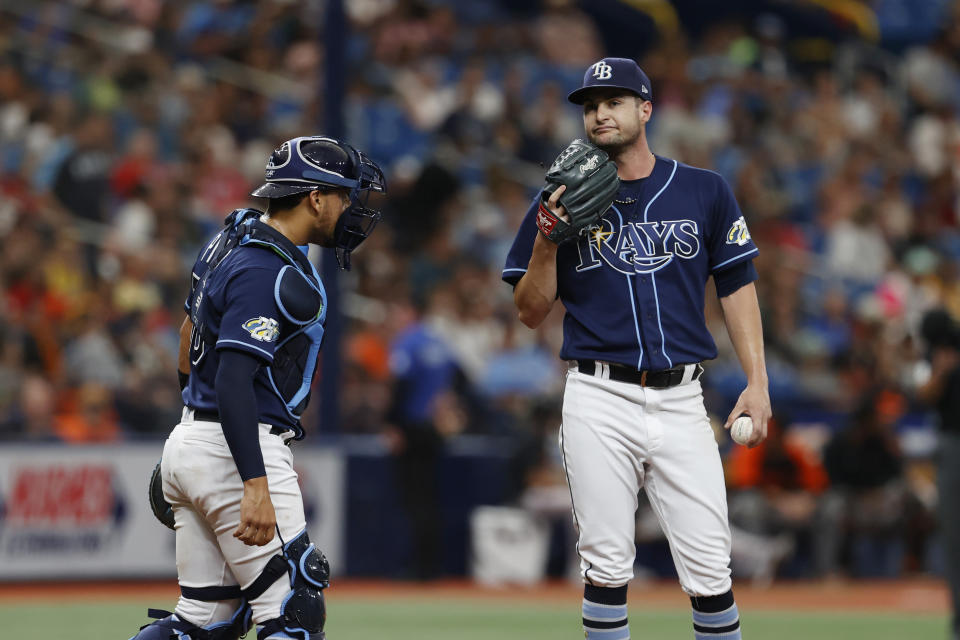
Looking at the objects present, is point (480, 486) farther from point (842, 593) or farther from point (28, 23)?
point (28, 23)

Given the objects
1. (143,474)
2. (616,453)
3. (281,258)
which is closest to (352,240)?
(281,258)

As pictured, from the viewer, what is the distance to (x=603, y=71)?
5730 millimetres

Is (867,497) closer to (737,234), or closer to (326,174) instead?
(737,234)

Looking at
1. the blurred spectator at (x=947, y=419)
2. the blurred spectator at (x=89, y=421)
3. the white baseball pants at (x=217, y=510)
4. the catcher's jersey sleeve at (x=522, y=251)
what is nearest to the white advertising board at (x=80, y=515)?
the blurred spectator at (x=89, y=421)

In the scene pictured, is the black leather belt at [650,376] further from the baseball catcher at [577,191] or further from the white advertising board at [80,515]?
the white advertising board at [80,515]

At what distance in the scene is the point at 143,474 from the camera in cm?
1249

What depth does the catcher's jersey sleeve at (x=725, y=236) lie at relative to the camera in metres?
5.81

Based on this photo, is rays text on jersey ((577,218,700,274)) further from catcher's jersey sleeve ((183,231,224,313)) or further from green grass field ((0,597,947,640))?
green grass field ((0,597,947,640))

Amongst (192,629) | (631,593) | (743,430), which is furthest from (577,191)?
(631,593)

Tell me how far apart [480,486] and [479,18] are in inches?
307

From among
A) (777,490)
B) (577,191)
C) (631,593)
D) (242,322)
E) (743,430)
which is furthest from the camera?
(777,490)

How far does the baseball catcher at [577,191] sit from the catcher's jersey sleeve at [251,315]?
45.7 inches

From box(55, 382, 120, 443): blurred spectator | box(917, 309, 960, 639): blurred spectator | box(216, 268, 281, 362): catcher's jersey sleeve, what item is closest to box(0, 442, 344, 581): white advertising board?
box(55, 382, 120, 443): blurred spectator

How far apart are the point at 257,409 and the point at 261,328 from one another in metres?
0.29
